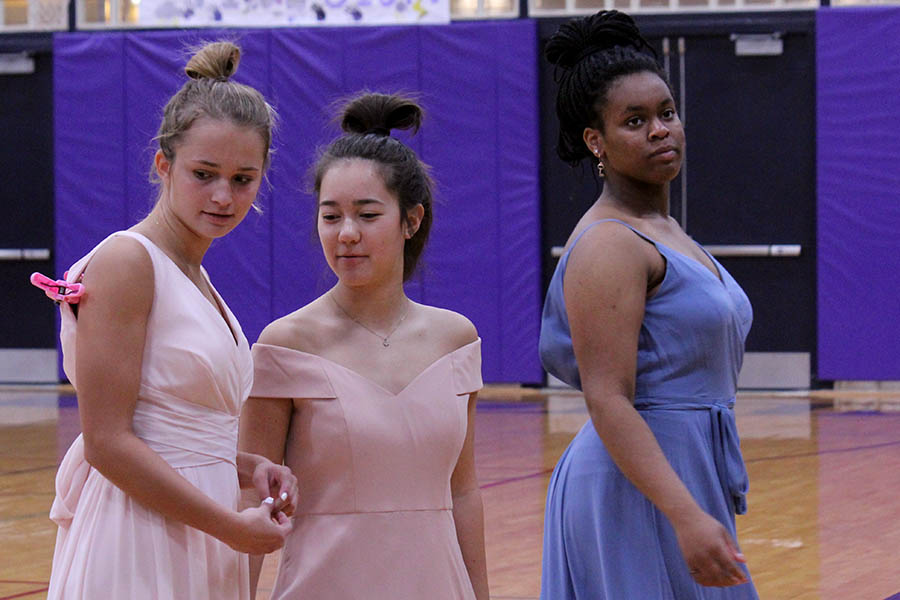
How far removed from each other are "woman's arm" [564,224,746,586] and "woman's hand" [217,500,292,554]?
522 millimetres

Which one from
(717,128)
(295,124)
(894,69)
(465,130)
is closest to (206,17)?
(295,124)

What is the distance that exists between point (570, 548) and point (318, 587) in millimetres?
426

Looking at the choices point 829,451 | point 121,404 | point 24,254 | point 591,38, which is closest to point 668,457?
point 591,38

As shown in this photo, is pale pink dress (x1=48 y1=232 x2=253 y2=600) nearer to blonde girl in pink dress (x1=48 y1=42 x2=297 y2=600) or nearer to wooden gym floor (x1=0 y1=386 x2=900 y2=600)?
blonde girl in pink dress (x1=48 y1=42 x2=297 y2=600)

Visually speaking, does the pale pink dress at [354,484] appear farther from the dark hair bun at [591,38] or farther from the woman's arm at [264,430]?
the dark hair bun at [591,38]

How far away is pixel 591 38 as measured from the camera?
2.36 m

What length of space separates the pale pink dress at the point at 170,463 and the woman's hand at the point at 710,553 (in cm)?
72

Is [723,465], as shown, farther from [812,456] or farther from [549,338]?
[812,456]

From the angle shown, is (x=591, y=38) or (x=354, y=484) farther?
(x=591, y=38)

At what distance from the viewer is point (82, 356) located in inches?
77.2

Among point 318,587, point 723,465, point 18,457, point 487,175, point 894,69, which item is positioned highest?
point 894,69

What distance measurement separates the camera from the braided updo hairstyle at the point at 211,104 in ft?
7.00

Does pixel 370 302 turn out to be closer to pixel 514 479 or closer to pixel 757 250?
pixel 514 479

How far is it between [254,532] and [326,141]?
1004 cm
